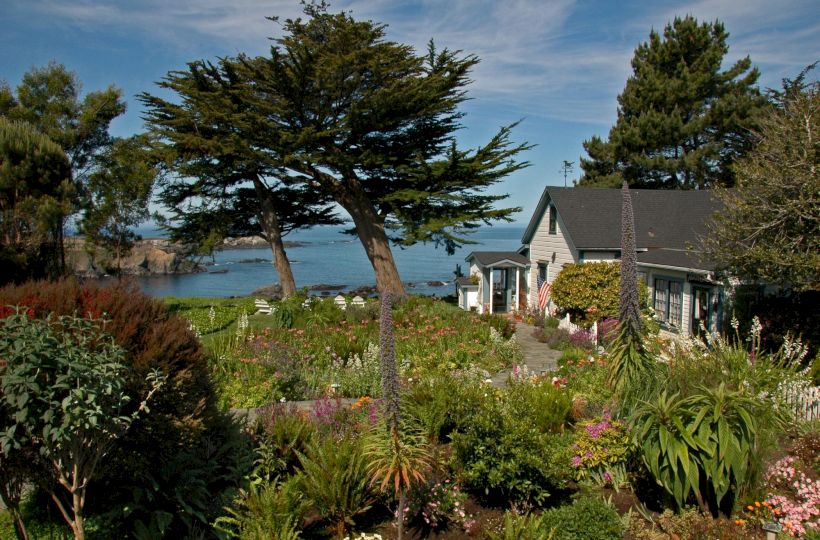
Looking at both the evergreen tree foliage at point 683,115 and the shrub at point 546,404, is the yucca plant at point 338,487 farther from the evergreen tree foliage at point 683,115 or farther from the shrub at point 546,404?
the evergreen tree foliage at point 683,115

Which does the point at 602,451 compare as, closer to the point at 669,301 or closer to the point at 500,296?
the point at 669,301

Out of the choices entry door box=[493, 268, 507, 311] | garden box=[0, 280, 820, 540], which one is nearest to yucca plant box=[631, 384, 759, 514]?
garden box=[0, 280, 820, 540]

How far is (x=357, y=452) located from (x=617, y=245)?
16852 mm

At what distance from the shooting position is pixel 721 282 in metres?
15.6

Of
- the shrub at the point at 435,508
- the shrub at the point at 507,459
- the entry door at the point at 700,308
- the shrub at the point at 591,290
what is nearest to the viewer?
the shrub at the point at 435,508

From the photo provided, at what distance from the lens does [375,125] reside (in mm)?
21953

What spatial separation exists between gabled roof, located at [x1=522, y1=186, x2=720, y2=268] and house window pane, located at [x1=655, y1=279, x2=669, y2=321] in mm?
872

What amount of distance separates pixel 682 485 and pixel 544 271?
18.4 metres

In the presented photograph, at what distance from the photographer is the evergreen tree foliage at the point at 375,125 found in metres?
20.7

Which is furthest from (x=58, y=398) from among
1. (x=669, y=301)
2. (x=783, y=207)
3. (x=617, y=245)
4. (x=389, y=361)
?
(x=617, y=245)

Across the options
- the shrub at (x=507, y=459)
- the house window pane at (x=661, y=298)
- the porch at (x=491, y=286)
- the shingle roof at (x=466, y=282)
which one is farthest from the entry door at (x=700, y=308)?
the shrub at (x=507, y=459)

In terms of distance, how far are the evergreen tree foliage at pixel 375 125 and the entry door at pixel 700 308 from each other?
7.44m

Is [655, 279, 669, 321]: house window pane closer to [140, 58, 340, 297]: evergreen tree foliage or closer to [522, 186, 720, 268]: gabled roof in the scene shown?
[522, 186, 720, 268]: gabled roof

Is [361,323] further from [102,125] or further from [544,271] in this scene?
[102,125]
